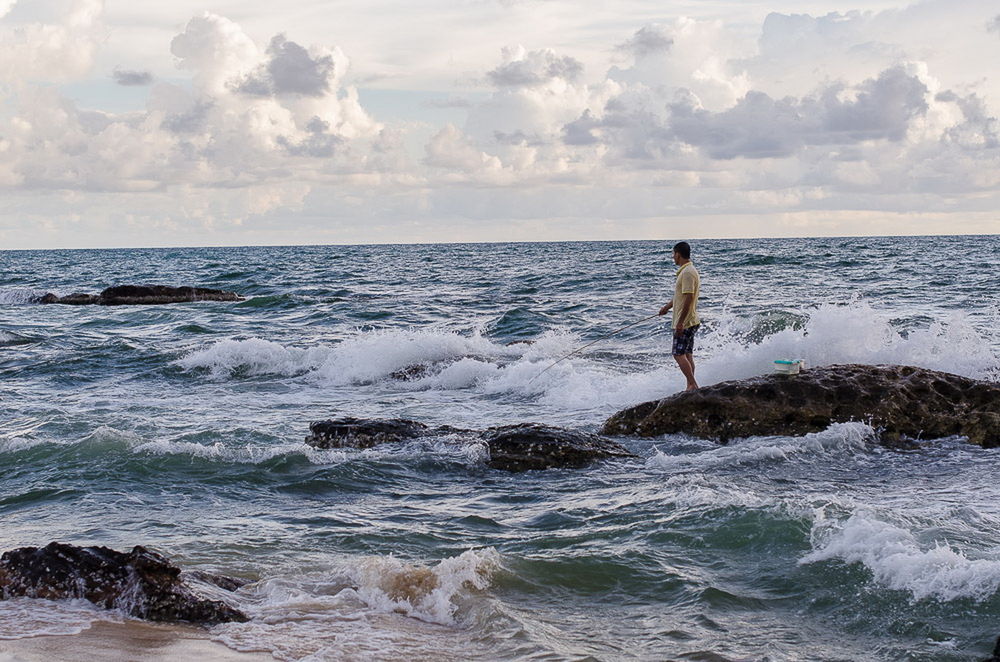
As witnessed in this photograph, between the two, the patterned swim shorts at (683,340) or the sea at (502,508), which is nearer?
the sea at (502,508)

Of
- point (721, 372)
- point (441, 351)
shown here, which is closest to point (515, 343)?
point (441, 351)

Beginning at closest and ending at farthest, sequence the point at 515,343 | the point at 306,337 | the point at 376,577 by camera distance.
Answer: the point at 376,577 < the point at 515,343 < the point at 306,337

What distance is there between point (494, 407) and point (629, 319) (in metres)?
10.8

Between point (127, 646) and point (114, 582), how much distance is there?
707 millimetres

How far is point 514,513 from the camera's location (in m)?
7.42

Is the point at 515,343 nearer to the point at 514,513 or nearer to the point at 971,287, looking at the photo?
the point at 514,513

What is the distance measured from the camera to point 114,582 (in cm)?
541

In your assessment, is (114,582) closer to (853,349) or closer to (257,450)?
(257,450)

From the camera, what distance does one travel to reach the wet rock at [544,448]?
347 inches

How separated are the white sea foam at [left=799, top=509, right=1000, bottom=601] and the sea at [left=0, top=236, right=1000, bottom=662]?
2cm

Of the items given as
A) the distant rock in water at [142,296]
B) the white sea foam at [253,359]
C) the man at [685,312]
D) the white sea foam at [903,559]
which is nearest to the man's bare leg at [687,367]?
the man at [685,312]

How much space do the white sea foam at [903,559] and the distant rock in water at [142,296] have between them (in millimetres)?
26682

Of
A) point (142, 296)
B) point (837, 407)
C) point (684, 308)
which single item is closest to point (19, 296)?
point (142, 296)

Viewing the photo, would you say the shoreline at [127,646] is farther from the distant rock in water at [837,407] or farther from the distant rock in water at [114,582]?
the distant rock in water at [837,407]
